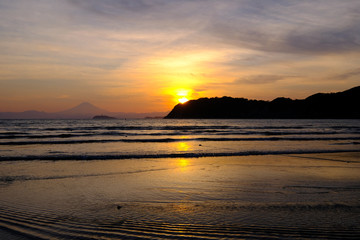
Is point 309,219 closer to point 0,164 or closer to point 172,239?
point 172,239

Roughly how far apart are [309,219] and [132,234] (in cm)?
359

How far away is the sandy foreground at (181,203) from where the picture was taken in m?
5.29

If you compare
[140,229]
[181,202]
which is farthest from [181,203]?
[140,229]

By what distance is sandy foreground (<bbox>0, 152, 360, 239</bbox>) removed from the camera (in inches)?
208

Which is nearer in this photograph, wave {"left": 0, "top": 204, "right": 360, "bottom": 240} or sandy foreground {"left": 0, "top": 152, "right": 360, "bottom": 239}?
wave {"left": 0, "top": 204, "right": 360, "bottom": 240}

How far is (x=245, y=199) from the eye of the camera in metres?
7.40

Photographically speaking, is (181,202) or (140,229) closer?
(140,229)

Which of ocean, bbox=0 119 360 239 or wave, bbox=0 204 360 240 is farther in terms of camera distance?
ocean, bbox=0 119 360 239

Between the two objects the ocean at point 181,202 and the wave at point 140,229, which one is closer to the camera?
the wave at point 140,229

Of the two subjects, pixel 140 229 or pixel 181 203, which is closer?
pixel 140 229

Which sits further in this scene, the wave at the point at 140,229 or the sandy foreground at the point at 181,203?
the sandy foreground at the point at 181,203

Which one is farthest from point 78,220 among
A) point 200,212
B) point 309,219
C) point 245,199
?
point 309,219

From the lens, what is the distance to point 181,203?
7133 mm

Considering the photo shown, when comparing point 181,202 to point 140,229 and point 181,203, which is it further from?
point 140,229
